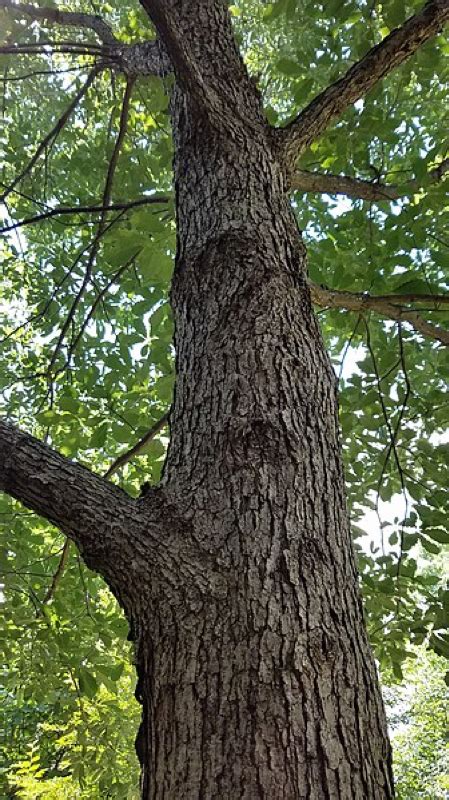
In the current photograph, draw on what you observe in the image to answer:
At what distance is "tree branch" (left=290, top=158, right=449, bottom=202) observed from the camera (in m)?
2.17

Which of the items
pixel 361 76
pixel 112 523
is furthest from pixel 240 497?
pixel 361 76

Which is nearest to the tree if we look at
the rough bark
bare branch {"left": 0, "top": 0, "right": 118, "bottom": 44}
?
the rough bark

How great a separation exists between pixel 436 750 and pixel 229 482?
13.8 m

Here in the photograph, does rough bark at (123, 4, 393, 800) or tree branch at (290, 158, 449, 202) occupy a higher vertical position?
tree branch at (290, 158, 449, 202)

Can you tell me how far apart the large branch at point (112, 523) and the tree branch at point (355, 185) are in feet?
4.64

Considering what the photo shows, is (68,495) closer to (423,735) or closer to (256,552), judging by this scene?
(256,552)

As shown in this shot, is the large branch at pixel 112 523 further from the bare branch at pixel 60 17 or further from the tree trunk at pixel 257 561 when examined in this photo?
the bare branch at pixel 60 17

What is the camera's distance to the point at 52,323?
3.54m

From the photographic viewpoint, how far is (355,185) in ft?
7.37

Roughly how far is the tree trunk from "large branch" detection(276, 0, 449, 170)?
398 mm

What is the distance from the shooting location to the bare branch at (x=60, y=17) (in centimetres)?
293

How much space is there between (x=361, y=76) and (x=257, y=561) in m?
1.46

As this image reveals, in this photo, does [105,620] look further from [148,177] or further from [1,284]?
[1,284]

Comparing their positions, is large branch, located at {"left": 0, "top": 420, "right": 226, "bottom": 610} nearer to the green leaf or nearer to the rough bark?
the rough bark
